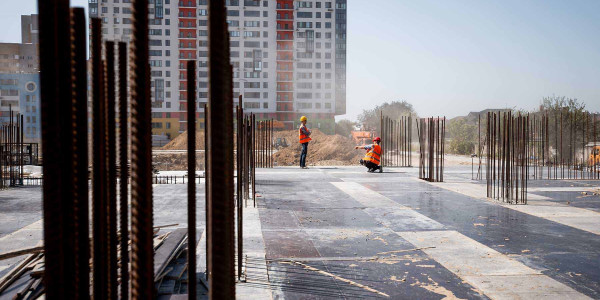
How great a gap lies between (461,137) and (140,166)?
4785cm

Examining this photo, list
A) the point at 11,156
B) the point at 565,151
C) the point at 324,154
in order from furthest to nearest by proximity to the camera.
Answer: the point at 324,154
the point at 565,151
the point at 11,156

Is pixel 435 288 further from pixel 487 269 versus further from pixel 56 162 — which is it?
pixel 56 162

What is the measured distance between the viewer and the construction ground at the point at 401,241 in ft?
15.7

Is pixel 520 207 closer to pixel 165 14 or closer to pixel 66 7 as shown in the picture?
pixel 66 7

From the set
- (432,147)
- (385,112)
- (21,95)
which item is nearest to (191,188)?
(432,147)

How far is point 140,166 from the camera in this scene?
1691 mm

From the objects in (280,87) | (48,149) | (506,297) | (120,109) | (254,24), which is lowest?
(506,297)

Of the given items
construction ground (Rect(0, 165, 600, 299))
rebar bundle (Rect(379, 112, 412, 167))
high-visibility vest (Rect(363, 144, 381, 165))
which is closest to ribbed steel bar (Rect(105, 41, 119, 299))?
construction ground (Rect(0, 165, 600, 299))

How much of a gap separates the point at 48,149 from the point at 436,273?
4.76 metres

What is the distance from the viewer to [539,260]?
5.79 meters

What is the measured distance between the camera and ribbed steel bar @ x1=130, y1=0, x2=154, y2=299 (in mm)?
1670

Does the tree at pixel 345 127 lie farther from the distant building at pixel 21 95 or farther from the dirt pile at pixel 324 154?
the dirt pile at pixel 324 154

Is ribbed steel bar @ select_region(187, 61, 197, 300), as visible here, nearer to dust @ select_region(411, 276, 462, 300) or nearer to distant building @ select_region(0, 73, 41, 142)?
dust @ select_region(411, 276, 462, 300)

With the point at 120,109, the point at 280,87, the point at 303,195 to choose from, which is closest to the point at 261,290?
the point at 120,109
